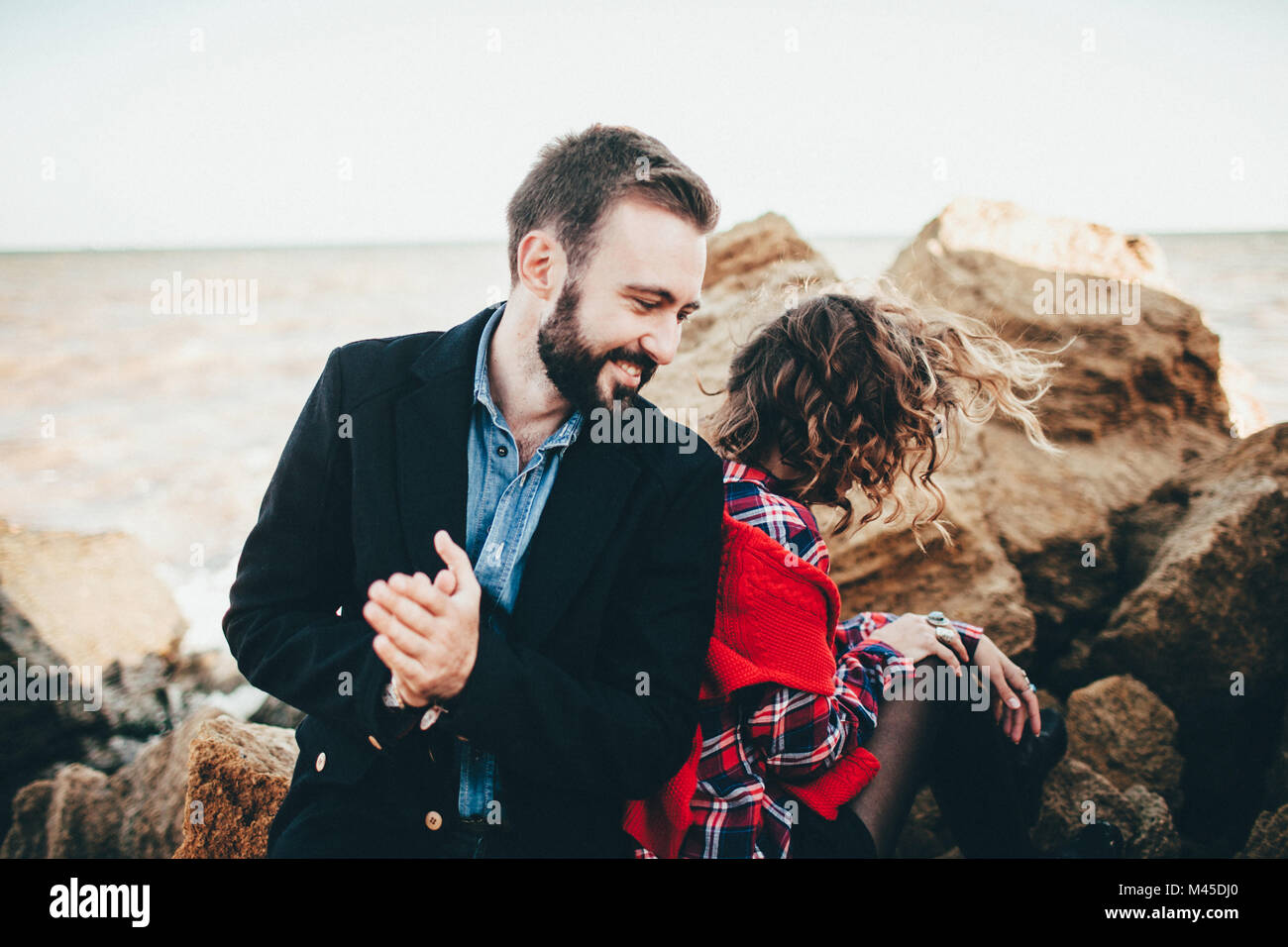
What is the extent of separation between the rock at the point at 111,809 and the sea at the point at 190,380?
72.1 inches

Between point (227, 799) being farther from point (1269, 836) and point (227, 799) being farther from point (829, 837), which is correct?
point (1269, 836)

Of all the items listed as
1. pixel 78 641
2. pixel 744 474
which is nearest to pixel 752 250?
pixel 744 474

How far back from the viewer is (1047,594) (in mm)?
3410

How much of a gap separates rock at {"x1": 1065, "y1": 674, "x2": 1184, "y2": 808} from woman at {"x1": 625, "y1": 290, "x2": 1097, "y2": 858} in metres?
0.48

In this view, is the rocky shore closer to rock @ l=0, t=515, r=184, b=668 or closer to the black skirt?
rock @ l=0, t=515, r=184, b=668

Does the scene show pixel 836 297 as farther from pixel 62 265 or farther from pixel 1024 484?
pixel 62 265

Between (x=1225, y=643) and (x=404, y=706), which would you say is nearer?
(x=404, y=706)

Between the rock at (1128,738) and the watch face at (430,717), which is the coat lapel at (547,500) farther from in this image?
the rock at (1128,738)

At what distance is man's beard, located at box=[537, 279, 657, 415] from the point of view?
→ 184 cm

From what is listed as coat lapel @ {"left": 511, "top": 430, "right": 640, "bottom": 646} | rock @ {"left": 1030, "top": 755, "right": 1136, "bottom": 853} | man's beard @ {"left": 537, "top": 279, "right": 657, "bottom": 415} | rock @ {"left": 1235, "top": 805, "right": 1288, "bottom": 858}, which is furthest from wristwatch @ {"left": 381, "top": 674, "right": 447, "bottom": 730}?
rock @ {"left": 1235, "top": 805, "right": 1288, "bottom": 858}

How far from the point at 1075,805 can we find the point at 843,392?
1.76 metres

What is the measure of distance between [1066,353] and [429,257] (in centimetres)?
4871
